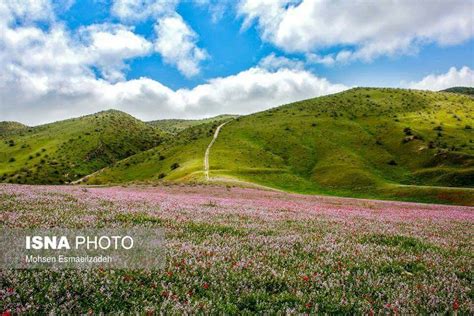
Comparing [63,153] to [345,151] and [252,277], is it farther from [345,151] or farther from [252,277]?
[252,277]

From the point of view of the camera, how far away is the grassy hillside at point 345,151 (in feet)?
267

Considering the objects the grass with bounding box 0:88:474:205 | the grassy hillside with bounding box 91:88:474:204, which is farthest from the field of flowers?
the grassy hillside with bounding box 91:88:474:204

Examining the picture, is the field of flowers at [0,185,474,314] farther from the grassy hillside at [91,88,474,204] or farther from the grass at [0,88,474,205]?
the grassy hillside at [91,88,474,204]

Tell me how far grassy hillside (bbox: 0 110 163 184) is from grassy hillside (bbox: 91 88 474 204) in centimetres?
2908

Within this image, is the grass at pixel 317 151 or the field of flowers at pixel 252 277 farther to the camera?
the grass at pixel 317 151

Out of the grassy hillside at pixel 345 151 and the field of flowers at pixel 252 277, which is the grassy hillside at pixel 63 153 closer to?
the grassy hillside at pixel 345 151

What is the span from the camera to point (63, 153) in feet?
537

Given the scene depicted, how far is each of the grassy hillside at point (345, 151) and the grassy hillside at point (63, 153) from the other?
2908 cm

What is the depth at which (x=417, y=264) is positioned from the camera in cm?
1024

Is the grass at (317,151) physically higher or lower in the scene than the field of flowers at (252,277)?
higher

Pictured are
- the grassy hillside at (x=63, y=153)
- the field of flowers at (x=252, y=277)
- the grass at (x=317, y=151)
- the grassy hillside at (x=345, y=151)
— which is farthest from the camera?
the grassy hillside at (x=63, y=153)

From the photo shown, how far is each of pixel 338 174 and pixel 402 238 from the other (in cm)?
7793

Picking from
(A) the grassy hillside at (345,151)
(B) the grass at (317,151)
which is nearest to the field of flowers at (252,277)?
(B) the grass at (317,151)

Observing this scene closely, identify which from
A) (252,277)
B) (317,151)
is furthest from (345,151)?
(252,277)
